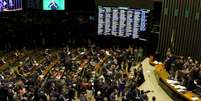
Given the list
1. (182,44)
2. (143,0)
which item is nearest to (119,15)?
(143,0)

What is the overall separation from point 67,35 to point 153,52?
19.5 ft

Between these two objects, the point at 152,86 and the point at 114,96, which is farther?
the point at 152,86

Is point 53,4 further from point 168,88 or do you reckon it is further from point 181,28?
point 168,88

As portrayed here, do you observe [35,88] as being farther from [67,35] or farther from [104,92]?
[67,35]

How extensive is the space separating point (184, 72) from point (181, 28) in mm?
6959

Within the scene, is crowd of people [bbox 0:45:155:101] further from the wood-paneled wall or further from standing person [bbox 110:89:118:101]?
the wood-paneled wall

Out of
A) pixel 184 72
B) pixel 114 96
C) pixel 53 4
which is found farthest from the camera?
pixel 53 4

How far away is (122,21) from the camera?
2536 centimetres

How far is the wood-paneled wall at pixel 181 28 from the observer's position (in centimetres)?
2319

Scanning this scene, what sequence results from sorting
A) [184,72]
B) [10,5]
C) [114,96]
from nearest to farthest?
[114,96] < [184,72] < [10,5]

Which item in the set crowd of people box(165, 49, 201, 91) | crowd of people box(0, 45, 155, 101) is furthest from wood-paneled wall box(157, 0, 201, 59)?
crowd of people box(165, 49, 201, 91)

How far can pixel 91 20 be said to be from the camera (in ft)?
89.6

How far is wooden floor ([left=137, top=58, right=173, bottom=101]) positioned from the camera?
696 inches

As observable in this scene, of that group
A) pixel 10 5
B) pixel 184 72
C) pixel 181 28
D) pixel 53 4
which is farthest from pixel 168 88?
pixel 10 5
